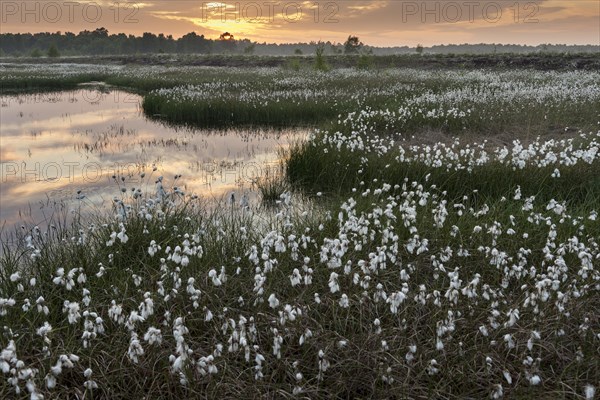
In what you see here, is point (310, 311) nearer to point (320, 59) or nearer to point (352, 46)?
point (320, 59)

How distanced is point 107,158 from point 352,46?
74144 millimetres

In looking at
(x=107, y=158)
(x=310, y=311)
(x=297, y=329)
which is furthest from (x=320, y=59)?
(x=297, y=329)

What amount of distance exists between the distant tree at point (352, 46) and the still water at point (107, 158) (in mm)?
62780

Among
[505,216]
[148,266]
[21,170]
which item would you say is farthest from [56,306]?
[21,170]

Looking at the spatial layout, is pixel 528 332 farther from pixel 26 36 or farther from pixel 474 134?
pixel 26 36

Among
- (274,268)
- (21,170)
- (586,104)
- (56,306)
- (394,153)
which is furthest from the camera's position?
(586,104)

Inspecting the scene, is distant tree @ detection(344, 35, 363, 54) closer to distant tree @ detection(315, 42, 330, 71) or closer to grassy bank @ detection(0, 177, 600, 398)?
distant tree @ detection(315, 42, 330, 71)

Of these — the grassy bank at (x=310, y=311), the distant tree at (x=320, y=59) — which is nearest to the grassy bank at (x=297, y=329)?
the grassy bank at (x=310, y=311)

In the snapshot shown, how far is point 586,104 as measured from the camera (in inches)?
802

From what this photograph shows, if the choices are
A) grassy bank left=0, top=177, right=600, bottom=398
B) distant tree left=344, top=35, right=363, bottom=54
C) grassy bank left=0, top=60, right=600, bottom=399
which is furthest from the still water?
distant tree left=344, top=35, right=363, bottom=54

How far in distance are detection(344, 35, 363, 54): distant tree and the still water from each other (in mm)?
62780

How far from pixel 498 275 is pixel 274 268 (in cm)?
278

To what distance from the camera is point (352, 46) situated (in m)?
84.4

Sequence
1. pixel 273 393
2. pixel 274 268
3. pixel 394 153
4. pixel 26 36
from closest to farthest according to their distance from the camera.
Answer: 1. pixel 273 393
2. pixel 274 268
3. pixel 394 153
4. pixel 26 36
